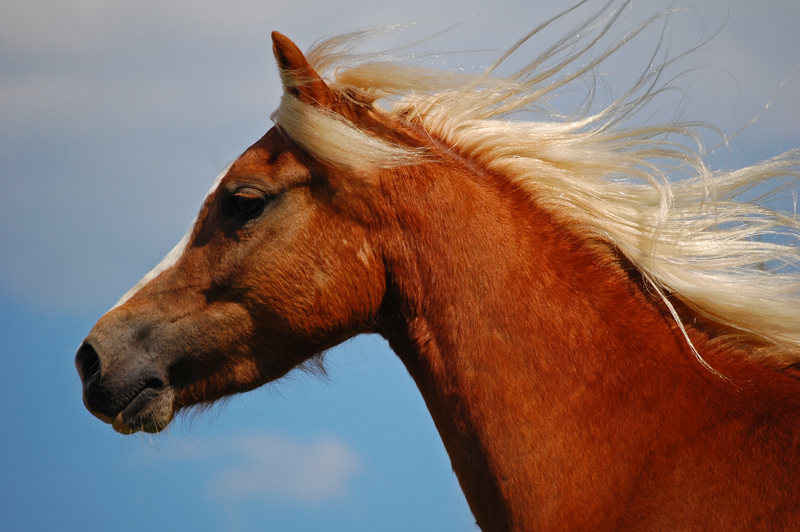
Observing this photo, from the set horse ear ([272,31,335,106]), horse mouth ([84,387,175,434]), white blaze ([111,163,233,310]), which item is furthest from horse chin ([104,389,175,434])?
horse ear ([272,31,335,106])

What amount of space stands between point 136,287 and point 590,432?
198 cm

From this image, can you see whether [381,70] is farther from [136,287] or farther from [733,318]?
[733,318]

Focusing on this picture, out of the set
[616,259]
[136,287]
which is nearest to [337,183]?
[136,287]

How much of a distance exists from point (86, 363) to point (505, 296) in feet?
6.01

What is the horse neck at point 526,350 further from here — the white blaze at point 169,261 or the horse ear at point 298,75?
the white blaze at point 169,261

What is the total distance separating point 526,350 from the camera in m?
2.32

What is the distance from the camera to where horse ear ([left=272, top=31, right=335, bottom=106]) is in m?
2.61

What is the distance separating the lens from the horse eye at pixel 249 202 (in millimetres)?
2631

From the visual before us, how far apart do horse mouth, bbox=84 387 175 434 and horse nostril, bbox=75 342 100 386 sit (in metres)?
0.11

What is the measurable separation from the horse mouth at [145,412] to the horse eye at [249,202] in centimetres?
85

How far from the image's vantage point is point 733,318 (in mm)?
2396

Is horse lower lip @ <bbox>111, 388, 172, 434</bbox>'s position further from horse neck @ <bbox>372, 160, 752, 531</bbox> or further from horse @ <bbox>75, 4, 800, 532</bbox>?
horse neck @ <bbox>372, 160, 752, 531</bbox>

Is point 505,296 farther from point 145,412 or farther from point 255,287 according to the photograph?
point 145,412

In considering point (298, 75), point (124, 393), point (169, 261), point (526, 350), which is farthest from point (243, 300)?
point (526, 350)
